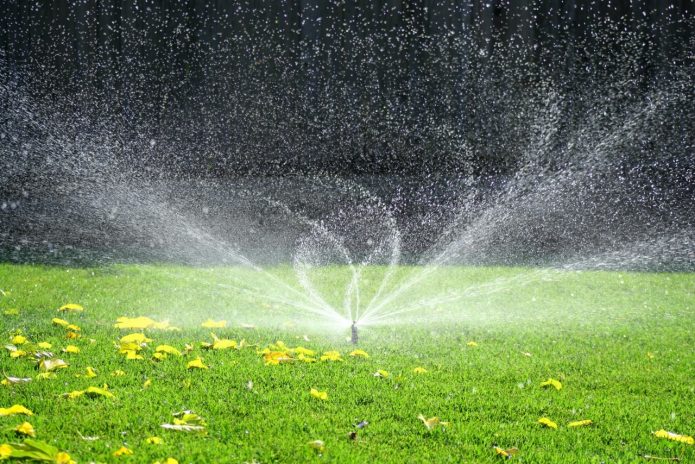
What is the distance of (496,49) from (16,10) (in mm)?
6616

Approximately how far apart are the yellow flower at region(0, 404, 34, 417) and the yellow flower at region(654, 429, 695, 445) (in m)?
2.56

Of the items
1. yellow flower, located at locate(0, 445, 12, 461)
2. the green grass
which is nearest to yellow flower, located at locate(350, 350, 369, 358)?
the green grass

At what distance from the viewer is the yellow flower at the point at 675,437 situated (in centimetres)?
313

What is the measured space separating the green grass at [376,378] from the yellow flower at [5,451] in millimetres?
207

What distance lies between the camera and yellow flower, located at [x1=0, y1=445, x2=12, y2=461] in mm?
2527

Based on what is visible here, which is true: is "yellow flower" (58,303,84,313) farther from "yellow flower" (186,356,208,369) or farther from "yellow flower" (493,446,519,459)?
"yellow flower" (493,446,519,459)

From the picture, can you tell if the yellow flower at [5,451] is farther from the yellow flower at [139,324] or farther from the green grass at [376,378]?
the yellow flower at [139,324]

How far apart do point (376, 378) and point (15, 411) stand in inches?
64.7

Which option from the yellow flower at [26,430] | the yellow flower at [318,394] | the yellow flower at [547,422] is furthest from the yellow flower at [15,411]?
the yellow flower at [547,422]

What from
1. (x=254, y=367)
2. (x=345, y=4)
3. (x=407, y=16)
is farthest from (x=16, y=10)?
(x=254, y=367)

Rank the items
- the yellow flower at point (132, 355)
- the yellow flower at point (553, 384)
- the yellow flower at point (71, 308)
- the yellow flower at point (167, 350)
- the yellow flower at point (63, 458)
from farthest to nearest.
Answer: the yellow flower at point (71, 308), the yellow flower at point (167, 350), the yellow flower at point (132, 355), the yellow flower at point (553, 384), the yellow flower at point (63, 458)

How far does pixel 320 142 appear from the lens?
1007 centimetres

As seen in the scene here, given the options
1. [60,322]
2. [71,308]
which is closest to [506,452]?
[60,322]

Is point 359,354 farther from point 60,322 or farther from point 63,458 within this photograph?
point 63,458
